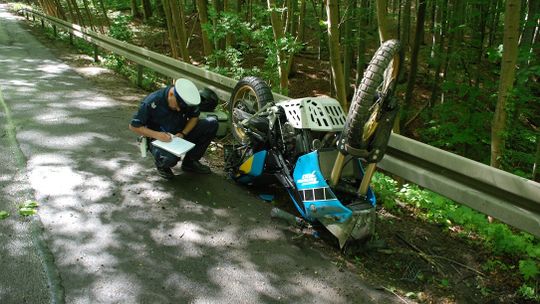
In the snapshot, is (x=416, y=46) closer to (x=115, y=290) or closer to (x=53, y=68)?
(x=53, y=68)

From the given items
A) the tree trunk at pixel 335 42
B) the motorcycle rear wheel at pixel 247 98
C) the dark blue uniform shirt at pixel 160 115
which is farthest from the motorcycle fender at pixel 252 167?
the tree trunk at pixel 335 42

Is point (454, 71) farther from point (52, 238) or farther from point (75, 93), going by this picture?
point (52, 238)

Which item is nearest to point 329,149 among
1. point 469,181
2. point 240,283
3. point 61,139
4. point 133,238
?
point 469,181

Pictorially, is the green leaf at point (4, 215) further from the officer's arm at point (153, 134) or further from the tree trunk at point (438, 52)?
the tree trunk at point (438, 52)

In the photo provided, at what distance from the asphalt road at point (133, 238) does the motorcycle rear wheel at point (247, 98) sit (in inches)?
28.5

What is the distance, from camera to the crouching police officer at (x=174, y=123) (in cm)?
471

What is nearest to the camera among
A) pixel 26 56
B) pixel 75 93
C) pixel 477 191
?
pixel 477 191

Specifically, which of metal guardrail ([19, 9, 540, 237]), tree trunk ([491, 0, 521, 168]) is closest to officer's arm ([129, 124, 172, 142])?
metal guardrail ([19, 9, 540, 237])

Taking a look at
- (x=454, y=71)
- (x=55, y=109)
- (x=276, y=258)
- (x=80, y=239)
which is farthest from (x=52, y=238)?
(x=454, y=71)

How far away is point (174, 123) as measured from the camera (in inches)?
196

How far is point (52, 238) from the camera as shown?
3668 mm

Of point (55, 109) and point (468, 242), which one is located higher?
point (55, 109)

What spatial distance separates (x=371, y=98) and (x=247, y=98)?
2.79 metres

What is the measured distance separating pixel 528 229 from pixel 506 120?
111 inches
